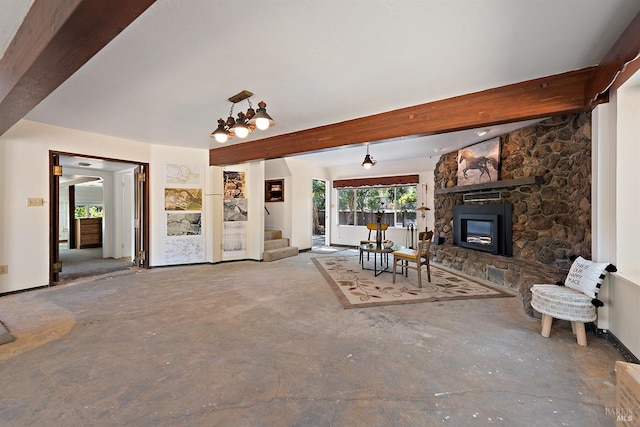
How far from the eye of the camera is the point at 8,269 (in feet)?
12.2

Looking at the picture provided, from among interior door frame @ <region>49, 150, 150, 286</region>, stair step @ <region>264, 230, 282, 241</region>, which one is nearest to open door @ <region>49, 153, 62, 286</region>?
interior door frame @ <region>49, 150, 150, 286</region>

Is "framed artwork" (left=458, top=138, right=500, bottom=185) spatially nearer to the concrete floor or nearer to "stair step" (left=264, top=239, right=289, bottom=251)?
the concrete floor

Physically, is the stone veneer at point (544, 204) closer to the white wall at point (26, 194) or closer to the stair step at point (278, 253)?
the stair step at point (278, 253)

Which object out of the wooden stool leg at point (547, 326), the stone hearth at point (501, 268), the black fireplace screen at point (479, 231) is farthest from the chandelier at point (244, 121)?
the black fireplace screen at point (479, 231)

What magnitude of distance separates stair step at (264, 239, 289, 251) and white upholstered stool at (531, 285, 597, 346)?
532 centimetres

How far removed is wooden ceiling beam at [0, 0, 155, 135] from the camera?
1294 millimetres

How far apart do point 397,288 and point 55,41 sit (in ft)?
13.7

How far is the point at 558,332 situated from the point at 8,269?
6.72 metres

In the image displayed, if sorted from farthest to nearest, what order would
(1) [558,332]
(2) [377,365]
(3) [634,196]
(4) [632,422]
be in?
(1) [558,332] < (3) [634,196] < (2) [377,365] < (4) [632,422]

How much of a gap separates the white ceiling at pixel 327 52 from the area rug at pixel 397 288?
8.02ft

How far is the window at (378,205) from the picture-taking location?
7.57m

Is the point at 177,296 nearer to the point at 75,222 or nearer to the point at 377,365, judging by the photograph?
the point at 377,365

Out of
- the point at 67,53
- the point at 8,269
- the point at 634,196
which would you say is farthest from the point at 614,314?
the point at 8,269

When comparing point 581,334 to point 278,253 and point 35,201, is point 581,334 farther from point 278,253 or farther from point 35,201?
point 35,201
